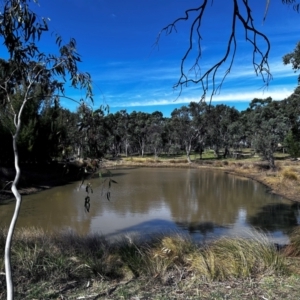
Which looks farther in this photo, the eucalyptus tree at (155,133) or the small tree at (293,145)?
the eucalyptus tree at (155,133)

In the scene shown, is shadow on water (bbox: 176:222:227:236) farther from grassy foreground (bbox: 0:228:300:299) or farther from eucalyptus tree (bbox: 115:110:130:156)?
eucalyptus tree (bbox: 115:110:130:156)

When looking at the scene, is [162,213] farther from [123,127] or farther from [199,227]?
[123,127]

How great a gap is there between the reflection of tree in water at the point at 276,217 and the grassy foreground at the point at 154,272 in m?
5.97

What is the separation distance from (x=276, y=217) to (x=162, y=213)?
4.28m

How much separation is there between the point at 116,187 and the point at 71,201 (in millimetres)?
5166

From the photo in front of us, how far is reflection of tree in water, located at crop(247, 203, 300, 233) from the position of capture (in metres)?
10.9

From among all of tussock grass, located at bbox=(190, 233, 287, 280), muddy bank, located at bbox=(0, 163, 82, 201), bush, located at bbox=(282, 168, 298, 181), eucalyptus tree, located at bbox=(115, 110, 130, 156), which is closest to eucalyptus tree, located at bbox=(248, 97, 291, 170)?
bush, located at bbox=(282, 168, 298, 181)

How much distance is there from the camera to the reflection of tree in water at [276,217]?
10.9 m

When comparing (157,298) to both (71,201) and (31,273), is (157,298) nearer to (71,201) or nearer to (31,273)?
(31,273)

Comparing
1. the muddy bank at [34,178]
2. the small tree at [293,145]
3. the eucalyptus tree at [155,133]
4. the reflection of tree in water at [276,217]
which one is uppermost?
the eucalyptus tree at [155,133]

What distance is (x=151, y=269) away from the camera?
418 centimetres

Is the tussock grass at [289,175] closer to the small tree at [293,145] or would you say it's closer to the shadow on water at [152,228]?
the shadow on water at [152,228]

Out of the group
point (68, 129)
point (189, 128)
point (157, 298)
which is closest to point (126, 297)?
point (157, 298)

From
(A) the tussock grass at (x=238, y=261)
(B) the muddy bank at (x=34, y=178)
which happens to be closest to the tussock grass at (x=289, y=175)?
(B) the muddy bank at (x=34, y=178)
